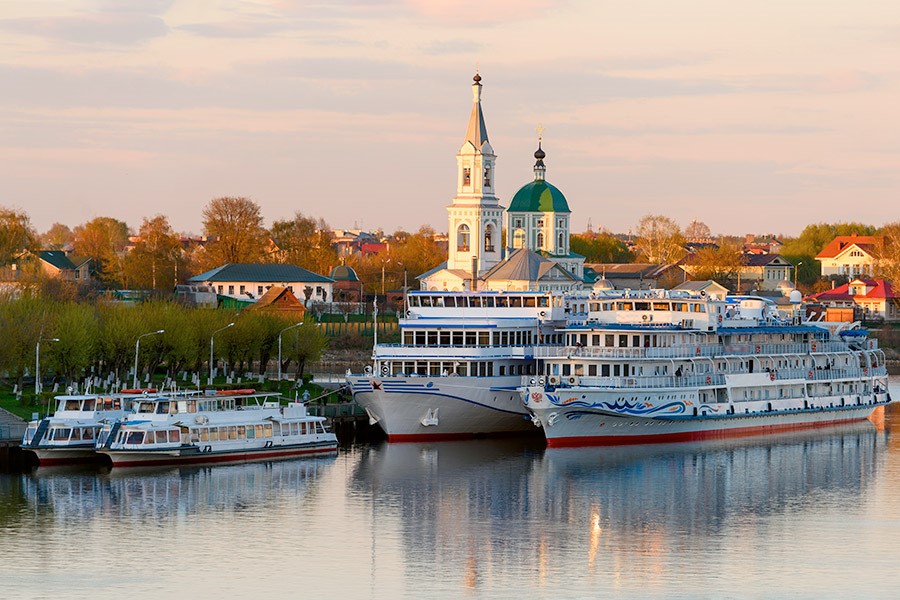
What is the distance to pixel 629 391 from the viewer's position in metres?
76.0

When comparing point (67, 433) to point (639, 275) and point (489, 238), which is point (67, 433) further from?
point (639, 275)

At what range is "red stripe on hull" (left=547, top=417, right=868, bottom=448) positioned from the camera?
2965 inches

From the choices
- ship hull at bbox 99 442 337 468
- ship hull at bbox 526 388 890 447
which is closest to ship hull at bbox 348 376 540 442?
ship hull at bbox 526 388 890 447

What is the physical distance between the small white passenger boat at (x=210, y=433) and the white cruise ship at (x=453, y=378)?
168 inches

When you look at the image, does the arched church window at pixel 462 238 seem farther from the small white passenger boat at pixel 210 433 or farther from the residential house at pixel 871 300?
the small white passenger boat at pixel 210 433

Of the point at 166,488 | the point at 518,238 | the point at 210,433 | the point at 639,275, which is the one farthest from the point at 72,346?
the point at 639,275

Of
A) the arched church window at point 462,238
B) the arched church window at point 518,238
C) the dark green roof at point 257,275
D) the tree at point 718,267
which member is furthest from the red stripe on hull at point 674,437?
the tree at point 718,267

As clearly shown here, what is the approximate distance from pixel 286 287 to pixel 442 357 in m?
80.4

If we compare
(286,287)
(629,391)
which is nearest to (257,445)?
(629,391)

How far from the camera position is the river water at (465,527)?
48.8m

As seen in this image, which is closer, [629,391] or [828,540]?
[828,540]

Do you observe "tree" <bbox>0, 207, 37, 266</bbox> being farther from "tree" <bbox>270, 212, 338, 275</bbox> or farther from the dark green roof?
"tree" <bbox>270, 212, 338, 275</bbox>

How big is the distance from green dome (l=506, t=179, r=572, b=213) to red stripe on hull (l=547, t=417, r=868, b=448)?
3496 inches

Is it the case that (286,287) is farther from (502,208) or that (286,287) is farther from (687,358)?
(687,358)
